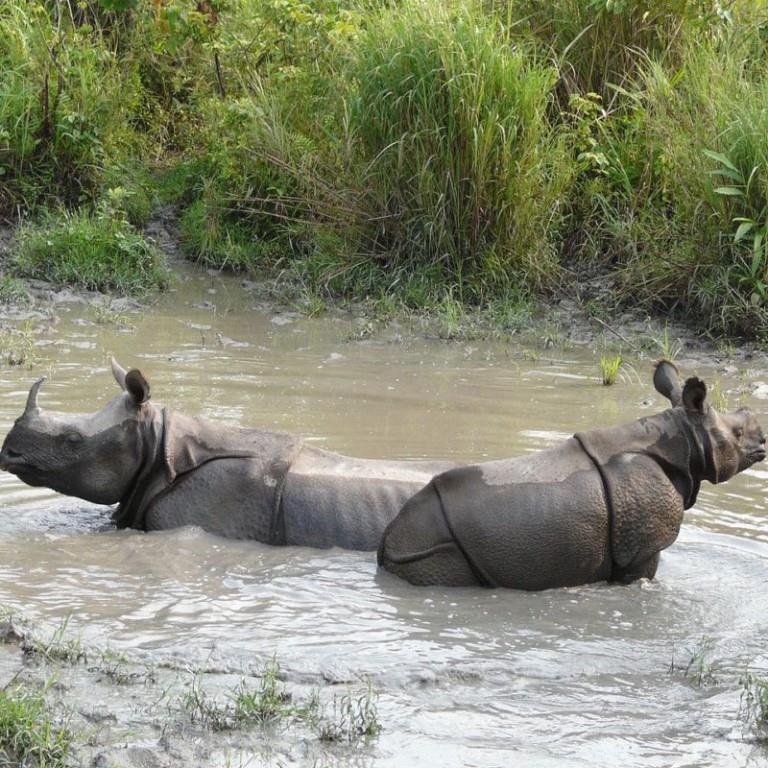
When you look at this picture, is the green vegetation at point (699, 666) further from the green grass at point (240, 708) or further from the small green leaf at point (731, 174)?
the small green leaf at point (731, 174)

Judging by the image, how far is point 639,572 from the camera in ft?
17.4

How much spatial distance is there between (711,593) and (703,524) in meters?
0.90

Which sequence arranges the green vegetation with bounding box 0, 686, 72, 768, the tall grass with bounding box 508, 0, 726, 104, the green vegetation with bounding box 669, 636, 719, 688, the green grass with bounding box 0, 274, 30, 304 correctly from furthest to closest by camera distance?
the tall grass with bounding box 508, 0, 726, 104 → the green grass with bounding box 0, 274, 30, 304 → the green vegetation with bounding box 669, 636, 719, 688 → the green vegetation with bounding box 0, 686, 72, 768

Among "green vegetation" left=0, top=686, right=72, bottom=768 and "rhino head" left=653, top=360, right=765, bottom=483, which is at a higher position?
"rhino head" left=653, top=360, right=765, bottom=483

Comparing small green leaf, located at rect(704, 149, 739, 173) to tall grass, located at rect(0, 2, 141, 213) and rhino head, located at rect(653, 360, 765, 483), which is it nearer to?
rhino head, located at rect(653, 360, 765, 483)

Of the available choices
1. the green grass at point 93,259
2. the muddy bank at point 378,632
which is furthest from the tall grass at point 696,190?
the green grass at point 93,259

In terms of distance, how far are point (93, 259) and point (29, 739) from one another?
7.71 meters

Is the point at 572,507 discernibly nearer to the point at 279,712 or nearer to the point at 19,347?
the point at 279,712

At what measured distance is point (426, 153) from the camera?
1041 cm

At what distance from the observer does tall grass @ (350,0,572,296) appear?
33.8 feet

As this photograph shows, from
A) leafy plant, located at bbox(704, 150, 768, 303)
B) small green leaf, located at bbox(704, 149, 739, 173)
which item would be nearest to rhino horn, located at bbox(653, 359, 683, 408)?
leafy plant, located at bbox(704, 150, 768, 303)

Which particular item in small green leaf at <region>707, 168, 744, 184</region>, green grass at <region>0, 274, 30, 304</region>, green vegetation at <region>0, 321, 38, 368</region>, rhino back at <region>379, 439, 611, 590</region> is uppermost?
small green leaf at <region>707, 168, 744, 184</region>

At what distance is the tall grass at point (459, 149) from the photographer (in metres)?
10.3

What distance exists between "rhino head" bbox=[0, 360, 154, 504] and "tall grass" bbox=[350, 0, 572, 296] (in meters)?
4.93
